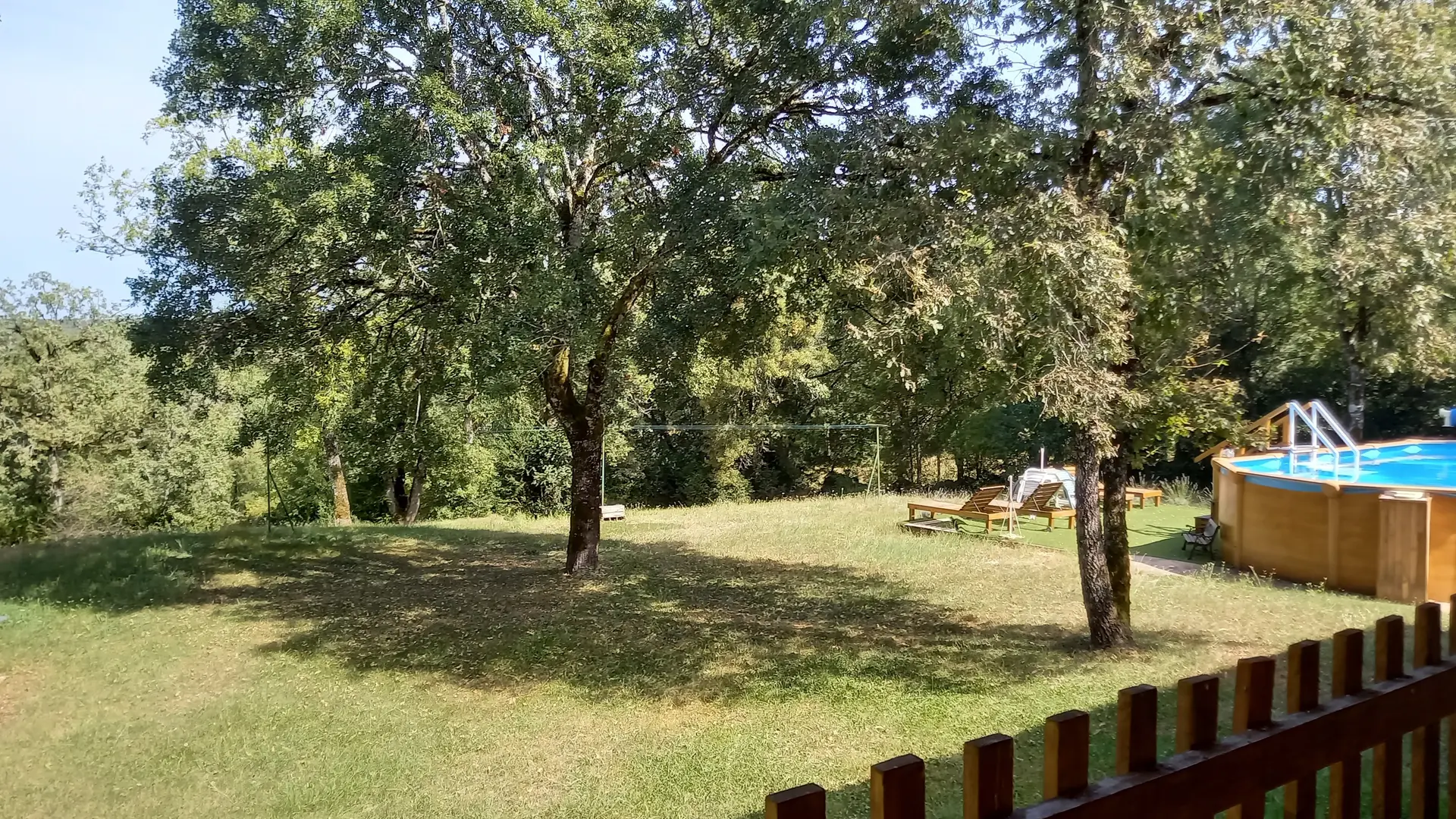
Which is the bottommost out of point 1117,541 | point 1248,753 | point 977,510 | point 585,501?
point 977,510

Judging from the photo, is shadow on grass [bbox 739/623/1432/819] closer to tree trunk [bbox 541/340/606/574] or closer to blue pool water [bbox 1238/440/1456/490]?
A: tree trunk [bbox 541/340/606/574]

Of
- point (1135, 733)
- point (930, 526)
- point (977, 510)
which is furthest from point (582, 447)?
point (1135, 733)

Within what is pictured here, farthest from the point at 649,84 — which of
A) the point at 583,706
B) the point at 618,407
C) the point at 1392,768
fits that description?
the point at 618,407

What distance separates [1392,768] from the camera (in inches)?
73.4

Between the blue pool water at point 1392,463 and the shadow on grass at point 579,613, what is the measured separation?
727 cm

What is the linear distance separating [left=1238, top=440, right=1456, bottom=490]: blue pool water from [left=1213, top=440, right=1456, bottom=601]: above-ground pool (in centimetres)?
200

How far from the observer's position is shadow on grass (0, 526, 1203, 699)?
6.89 metres

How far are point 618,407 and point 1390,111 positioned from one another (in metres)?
16.8

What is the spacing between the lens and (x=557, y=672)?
717cm

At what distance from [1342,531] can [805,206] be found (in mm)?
6582

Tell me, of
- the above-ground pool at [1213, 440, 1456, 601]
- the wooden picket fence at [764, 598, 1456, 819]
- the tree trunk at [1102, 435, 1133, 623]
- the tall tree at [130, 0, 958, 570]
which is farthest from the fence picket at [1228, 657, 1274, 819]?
the above-ground pool at [1213, 440, 1456, 601]

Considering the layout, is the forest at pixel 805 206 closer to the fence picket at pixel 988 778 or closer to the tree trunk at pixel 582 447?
the tree trunk at pixel 582 447

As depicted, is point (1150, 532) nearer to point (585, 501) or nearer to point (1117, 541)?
point (1117, 541)

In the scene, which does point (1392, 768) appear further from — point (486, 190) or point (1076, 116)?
point (486, 190)
